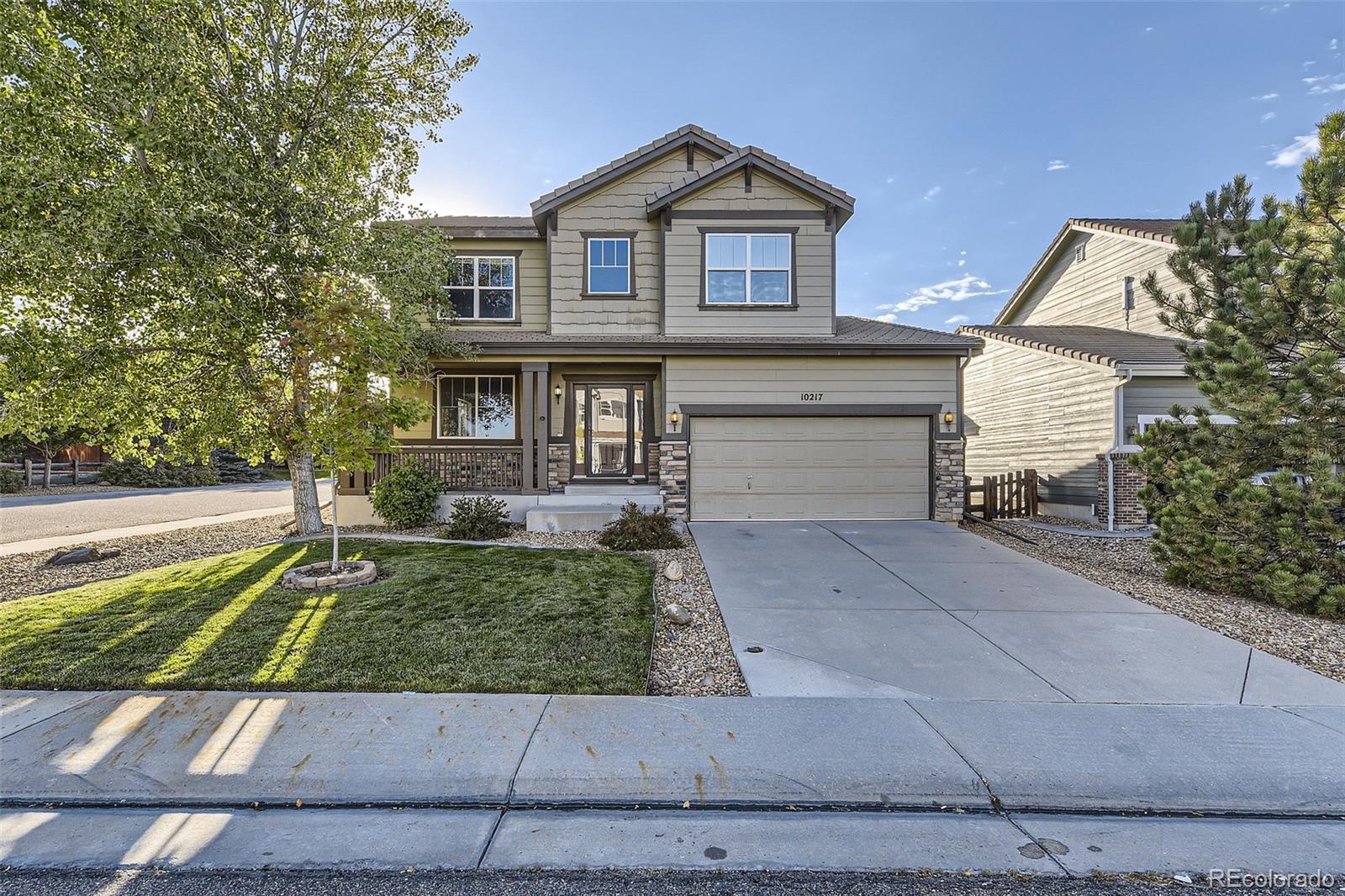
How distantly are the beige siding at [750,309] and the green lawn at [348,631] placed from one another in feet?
19.6

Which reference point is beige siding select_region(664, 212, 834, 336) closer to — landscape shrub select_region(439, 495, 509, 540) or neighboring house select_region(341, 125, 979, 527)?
neighboring house select_region(341, 125, 979, 527)

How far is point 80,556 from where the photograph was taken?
820cm

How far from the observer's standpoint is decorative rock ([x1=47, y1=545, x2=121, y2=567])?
8.11 metres

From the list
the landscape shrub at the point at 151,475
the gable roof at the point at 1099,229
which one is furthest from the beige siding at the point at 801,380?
the landscape shrub at the point at 151,475

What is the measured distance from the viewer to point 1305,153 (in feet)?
20.3

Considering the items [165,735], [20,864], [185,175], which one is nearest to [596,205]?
[185,175]

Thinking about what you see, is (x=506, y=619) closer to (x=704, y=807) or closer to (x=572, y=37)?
(x=704, y=807)

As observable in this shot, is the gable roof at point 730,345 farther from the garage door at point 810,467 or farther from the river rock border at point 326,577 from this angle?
the river rock border at point 326,577

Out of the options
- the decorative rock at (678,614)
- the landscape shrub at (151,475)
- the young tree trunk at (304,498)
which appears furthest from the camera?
the landscape shrub at (151,475)

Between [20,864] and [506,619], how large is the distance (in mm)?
3263

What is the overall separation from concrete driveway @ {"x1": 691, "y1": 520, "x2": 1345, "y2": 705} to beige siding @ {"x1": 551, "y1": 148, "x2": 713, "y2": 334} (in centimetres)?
587

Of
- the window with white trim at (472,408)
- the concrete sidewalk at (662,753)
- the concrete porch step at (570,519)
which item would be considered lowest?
the concrete sidewalk at (662,753)

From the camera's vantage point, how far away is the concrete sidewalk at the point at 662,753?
9.93 feet

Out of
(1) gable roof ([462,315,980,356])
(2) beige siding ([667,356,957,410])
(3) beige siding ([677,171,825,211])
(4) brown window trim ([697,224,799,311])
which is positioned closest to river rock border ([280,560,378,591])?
(1) gable roof ([462,315,980,356])
